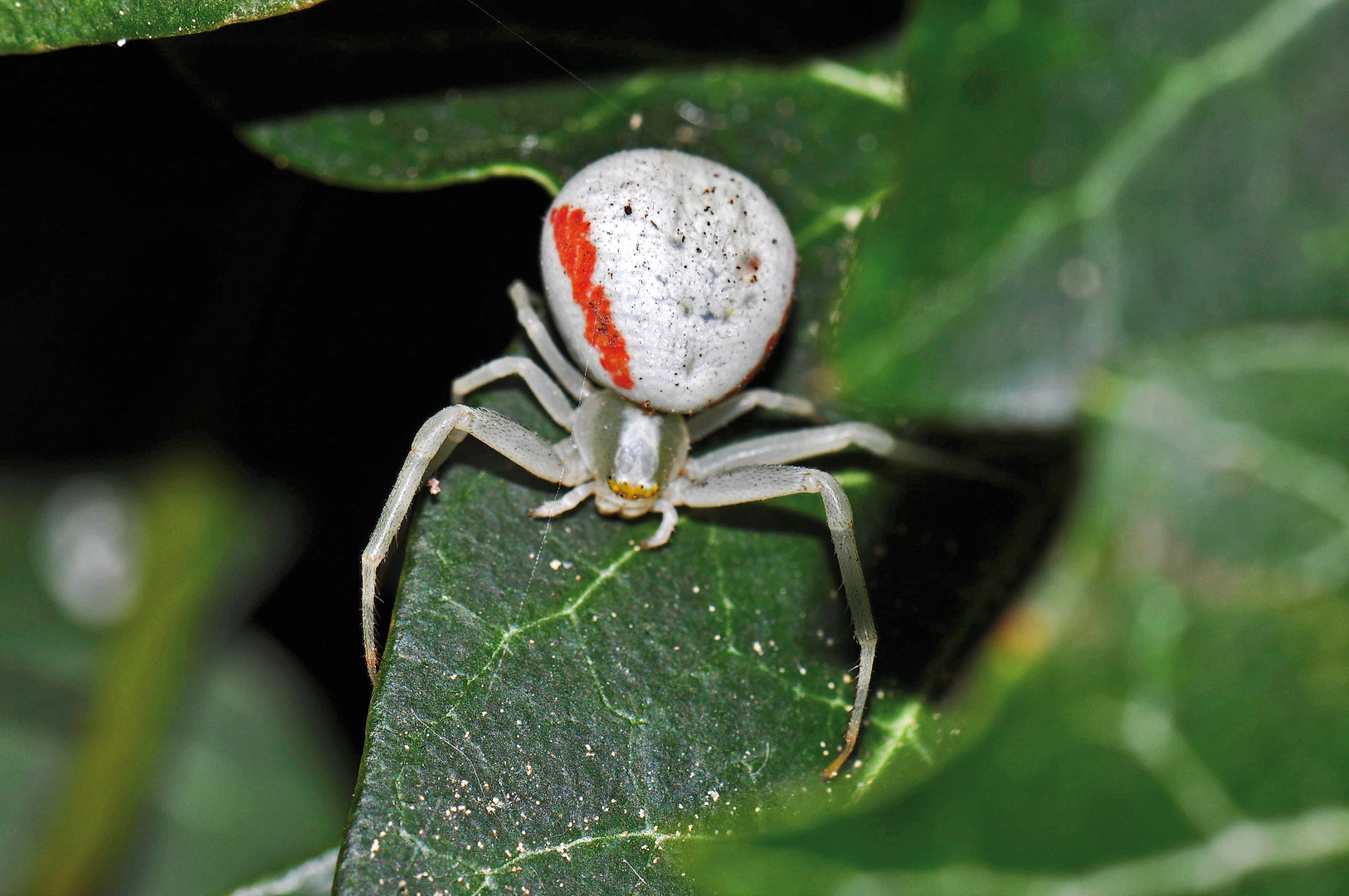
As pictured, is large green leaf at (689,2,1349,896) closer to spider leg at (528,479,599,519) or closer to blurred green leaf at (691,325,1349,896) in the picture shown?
blurred green leaf at (691,325,1349,896)

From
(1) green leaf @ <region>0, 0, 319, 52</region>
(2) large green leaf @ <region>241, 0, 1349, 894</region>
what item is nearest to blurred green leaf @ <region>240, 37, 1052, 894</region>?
(2) large green leaf @ <region>241, 0, 1349, 894</region>

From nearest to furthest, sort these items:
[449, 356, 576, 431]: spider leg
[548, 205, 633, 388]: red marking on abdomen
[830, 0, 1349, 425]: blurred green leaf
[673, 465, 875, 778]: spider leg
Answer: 1. [830, 0, 1349, 425]: blurred green leaf
2. [673, 465, 875, 778]: spider leg
3. [548, 205, 633, 388]: red marking on abdomen
4. [449, 356, 576, 431]: spider leg

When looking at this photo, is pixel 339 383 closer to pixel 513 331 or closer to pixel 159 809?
pixel 513 331

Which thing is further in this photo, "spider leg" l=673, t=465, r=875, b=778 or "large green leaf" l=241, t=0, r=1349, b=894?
"spider leg" l=673, t=465, r=875, b=778

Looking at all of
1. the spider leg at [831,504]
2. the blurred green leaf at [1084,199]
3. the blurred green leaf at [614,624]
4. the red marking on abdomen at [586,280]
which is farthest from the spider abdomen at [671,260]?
the blurred green leaf at [1084,199]

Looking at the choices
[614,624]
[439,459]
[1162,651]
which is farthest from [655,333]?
[1162,651]

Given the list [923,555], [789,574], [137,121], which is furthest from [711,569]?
[137,121]

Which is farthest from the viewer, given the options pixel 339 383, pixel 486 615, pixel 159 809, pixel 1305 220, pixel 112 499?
pixel 112 499
